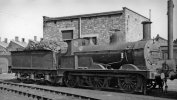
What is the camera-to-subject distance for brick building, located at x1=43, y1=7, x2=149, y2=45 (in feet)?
62.6

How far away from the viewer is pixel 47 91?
11578 millimetres

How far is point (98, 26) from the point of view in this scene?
20141 mm

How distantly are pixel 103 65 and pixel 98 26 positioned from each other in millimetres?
8319

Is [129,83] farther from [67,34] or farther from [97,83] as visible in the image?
[67,34]

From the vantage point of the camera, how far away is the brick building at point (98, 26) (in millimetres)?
19078

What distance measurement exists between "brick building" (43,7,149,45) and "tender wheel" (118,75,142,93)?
7709mm

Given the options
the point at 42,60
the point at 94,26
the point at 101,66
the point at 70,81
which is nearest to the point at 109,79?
the point at 101,66

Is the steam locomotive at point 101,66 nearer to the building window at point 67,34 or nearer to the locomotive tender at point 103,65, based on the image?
the locomotive tender at point 103,65

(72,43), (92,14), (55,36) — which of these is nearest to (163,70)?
(72,43)

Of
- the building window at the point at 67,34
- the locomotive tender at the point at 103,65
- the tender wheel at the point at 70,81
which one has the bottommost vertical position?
the tender wheel at the point at 70,81

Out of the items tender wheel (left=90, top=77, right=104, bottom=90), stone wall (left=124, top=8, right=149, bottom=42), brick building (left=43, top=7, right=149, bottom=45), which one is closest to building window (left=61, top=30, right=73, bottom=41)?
brick building (left=43, top=7, right=149, bottom=45)

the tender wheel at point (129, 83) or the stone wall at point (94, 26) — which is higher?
the stone wall at point (94, 26)

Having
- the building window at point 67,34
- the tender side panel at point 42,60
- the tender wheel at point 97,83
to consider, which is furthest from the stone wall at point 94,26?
the tender wheel at point 97,83

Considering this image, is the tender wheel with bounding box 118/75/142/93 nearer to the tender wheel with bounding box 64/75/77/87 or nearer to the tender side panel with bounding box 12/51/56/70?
the tender wheel with bounding box 64/75/77/87
